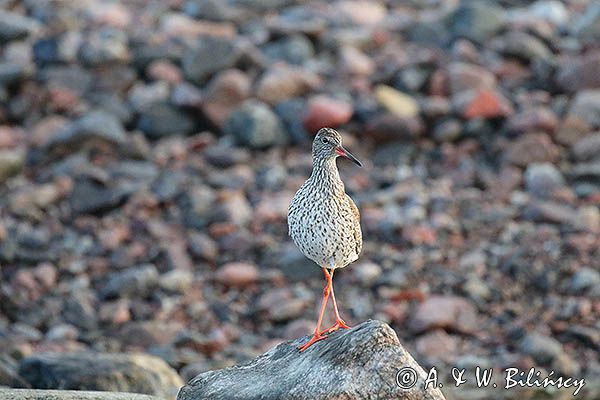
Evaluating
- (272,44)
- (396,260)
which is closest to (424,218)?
(396,260)

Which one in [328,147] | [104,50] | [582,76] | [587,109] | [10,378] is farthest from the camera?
[104,50]

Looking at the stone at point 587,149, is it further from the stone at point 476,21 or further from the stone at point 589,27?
the stone at point 476,21

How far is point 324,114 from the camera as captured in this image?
20859mm

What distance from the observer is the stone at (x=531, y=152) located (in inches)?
785

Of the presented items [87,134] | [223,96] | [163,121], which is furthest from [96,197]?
[223,96]

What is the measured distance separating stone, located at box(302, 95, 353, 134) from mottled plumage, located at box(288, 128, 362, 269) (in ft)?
35.5

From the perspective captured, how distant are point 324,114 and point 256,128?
112 centimetres

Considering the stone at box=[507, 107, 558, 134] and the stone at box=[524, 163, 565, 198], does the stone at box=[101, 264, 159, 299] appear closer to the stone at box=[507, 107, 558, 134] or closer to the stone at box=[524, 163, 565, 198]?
the stone at box=[524, 163, 565, 198]

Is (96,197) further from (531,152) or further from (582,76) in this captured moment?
(582,76)

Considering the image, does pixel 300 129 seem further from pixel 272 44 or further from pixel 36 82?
pixel 36 82

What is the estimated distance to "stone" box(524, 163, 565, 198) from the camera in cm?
1936

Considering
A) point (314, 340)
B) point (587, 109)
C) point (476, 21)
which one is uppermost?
point (314, 340)

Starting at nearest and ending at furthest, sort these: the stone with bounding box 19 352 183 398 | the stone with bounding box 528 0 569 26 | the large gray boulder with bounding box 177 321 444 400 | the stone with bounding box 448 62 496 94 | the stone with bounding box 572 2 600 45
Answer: the large gray boulder with bounding box 177 321 444 400
the stone with bounding box 19 352 183 398
the stone with bounding box 448 62 496 94
the stone with bounding box 572 2 600 45
the stone with bounding box 528 0 569 26

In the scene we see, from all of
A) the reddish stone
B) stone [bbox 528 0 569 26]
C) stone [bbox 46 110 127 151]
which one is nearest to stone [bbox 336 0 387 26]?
stone [bbox 528 0 569 26]
